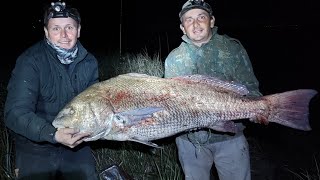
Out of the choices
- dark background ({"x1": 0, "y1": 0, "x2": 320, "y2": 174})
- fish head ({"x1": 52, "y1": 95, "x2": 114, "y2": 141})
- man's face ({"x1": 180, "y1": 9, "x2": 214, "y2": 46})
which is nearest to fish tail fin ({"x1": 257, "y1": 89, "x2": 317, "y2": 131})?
man's face ({"x1": 180, "y1": 9, "x2": 214, "y2": 46})

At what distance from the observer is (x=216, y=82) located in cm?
338

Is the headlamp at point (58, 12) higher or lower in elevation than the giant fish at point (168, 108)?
higher

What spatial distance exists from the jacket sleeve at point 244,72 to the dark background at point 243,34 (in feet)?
7.18

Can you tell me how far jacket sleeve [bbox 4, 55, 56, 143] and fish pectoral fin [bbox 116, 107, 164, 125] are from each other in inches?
25.3

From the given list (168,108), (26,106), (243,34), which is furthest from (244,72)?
(243,34)

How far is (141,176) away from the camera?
497cm

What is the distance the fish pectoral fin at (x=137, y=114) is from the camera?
318cm

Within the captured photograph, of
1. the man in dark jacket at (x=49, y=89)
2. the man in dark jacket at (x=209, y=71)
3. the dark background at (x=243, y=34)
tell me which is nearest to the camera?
the man in dark jacket at (x=49, y=89)

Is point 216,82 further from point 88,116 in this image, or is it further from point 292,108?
point 88,116

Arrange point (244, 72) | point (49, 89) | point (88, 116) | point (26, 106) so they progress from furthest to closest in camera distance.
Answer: point (244, 72)
point (49, 89)
point (26, 106)
point (88, 116)

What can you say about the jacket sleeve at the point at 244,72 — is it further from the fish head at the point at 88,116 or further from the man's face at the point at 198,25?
the fish head at the point at 88,116

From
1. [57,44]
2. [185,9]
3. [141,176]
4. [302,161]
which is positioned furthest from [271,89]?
[57,44]

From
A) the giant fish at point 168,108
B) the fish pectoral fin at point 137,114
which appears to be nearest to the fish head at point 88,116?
the giant fish at point 168,108

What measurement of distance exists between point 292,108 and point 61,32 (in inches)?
91.5
